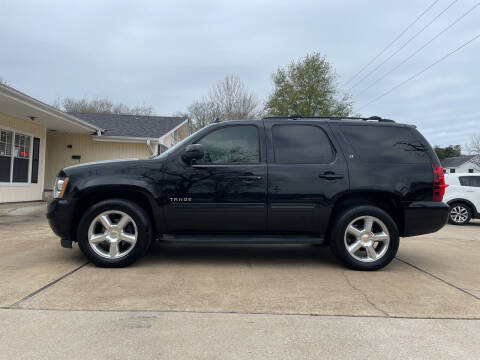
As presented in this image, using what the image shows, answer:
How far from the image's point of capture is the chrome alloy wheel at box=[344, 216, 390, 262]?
172 inches

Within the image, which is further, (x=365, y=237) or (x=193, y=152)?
Result: (x=365, y=237)

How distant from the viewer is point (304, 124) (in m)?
4.64

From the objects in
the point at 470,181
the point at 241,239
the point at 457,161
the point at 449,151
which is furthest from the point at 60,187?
the point at 449,151

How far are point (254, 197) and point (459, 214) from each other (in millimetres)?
9705

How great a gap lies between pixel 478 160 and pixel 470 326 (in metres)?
61.5

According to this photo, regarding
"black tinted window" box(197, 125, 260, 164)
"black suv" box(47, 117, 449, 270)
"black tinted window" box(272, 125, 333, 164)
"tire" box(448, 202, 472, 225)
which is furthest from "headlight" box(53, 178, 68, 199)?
"tire" box(448, 202, 472, 225)

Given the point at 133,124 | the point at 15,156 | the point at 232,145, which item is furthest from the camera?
the point at 133,124

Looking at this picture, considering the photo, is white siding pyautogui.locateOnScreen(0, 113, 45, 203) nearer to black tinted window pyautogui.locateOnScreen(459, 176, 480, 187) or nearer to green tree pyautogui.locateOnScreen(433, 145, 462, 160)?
black tinted window pyautogui.locateOnScreen(459, 176, 480, 187)

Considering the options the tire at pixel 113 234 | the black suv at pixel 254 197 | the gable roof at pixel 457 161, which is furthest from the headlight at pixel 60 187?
the gable roof at pixel 457 161

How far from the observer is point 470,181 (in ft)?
36.9

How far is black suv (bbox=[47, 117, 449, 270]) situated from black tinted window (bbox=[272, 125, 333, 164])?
0.04 feet

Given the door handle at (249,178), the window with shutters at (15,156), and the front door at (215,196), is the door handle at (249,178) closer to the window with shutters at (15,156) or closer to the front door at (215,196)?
the front door at (215,196)

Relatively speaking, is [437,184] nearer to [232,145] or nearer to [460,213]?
[232,145]

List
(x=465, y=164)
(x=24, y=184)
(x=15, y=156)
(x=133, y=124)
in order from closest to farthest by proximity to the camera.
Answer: (x=15, y=156) → (x=24, y=184) → (x=133, y=124) → (x=465, y=164)
